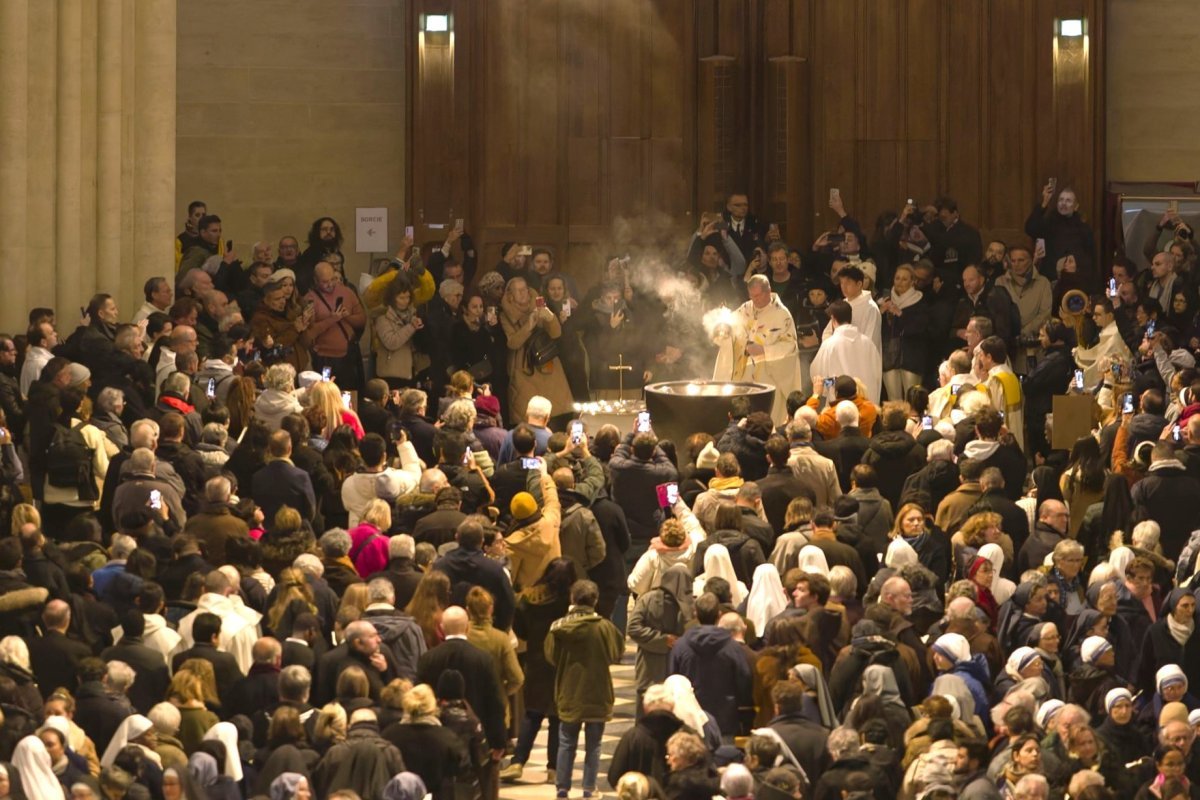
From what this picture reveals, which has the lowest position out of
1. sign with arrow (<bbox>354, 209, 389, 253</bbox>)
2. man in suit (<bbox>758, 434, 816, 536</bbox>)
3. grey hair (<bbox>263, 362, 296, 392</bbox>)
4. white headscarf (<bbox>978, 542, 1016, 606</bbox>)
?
white headscarf (<bbox>978, 542, 1016, 606</bbox>)

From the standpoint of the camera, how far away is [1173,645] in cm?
1389

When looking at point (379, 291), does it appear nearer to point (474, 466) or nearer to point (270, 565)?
point (474, 466)

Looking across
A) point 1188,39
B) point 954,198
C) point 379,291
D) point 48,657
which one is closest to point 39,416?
point 48,657

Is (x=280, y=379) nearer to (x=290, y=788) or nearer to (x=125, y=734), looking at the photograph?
(x=125, y=734)

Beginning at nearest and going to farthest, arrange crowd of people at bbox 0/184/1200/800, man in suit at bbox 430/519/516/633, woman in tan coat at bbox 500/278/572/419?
crowd of people at bbox 0/184/1200/800
man in suit at bbox 430/519/516/633
woman in tan coat at bbox 500/278/572/419

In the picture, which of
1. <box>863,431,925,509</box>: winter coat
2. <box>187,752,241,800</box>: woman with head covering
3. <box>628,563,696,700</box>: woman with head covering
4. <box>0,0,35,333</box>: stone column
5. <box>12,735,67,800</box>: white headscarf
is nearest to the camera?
<box>12,735,67,800</box>: white headscarf

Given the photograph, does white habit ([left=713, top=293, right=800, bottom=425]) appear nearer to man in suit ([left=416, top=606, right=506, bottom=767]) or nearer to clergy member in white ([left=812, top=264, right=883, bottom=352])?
clergy member in white ([left=812, top=264, right=883, bottom=352])

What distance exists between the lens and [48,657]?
13156 millimetres

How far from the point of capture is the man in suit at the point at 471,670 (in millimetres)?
13227

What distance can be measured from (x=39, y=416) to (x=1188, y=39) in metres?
13.4

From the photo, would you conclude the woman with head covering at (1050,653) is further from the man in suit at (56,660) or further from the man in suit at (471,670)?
the man in suit at (56,660)

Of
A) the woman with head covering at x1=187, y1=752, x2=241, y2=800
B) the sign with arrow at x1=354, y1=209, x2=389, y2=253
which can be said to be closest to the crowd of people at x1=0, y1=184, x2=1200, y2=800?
the woman with head covering at x1=187, y1=752, x2=241, y2=800

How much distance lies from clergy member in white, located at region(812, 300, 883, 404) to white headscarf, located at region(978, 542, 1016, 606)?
18.3 ft

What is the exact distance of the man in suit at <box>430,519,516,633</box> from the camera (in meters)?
14.3
